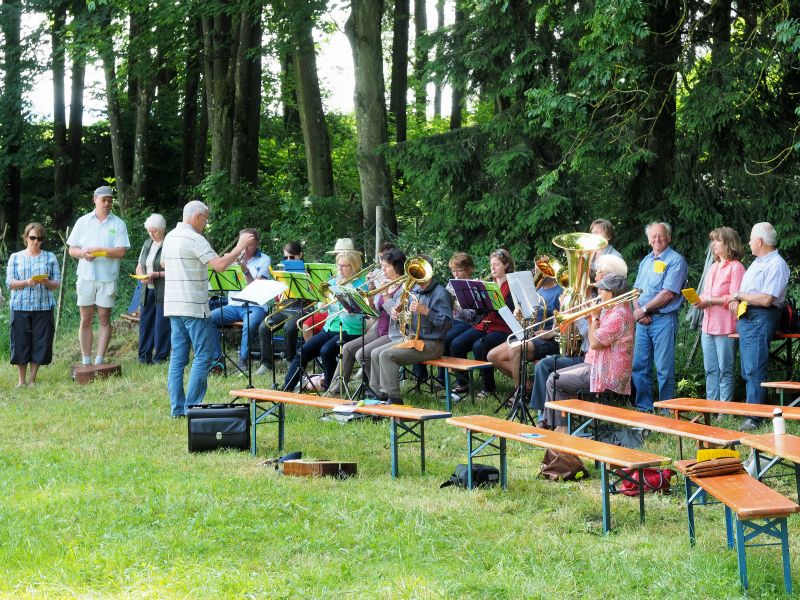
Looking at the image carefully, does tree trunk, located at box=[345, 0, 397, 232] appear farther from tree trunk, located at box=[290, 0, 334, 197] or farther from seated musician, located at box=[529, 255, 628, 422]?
seated musician, located at box=[529, 255, 628, 422]

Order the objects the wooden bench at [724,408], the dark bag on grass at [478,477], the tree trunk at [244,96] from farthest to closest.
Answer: the tree trunk at [244,96]
the dark bag on grass at [478,477]
the wooden bench at [724,408]

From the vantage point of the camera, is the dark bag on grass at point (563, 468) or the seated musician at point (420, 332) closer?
the dark bag on grass at point (563, 468)

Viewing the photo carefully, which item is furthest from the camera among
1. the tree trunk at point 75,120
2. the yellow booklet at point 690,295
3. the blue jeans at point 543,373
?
the tree trunk at point 75,120

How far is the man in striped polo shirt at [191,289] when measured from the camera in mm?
9164

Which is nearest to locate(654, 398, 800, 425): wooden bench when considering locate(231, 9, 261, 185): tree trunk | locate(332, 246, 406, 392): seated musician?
locate(332, 246, 406, 392): seated musician

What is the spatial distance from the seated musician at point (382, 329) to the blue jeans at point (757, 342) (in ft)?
10.3

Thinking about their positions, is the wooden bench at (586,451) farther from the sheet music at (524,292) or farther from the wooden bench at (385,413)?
the sheet music at (524,292)

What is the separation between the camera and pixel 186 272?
30.2 feet

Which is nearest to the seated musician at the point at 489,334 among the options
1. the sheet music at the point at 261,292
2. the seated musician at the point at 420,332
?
the seated musician at the point at 420,332

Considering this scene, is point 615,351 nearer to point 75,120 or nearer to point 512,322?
point 512,322

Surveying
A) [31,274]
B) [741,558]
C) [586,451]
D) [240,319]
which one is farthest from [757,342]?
[31,274]

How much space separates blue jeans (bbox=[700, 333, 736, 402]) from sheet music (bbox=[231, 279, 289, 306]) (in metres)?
3.80

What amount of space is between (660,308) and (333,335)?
344 centimetres

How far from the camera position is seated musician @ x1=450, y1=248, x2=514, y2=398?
1078cm
